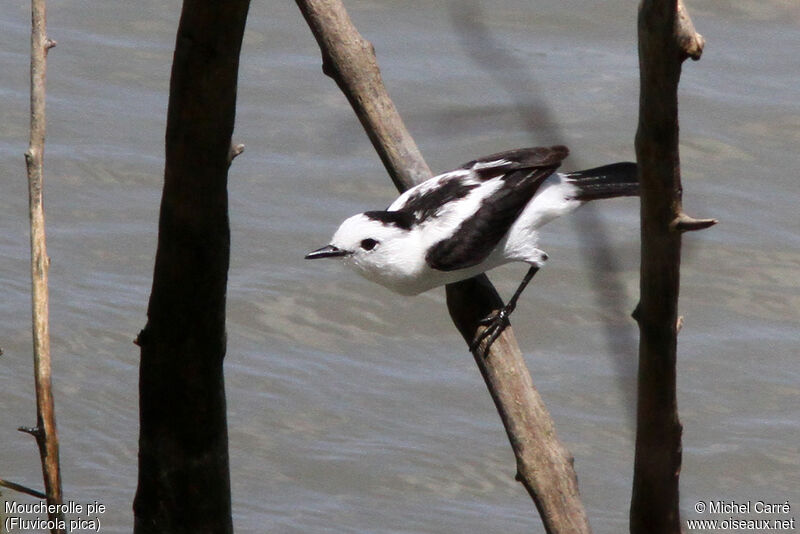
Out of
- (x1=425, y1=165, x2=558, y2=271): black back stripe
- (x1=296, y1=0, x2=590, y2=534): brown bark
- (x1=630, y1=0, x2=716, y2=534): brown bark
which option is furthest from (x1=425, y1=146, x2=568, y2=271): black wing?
(x1=630, y1=0, x2=716, y2=534): brown bark

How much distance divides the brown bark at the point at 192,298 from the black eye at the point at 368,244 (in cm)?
92

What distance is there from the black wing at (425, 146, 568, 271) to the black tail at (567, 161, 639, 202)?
167 mm

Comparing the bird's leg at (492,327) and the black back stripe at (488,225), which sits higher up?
the black back stripe at (488,225)

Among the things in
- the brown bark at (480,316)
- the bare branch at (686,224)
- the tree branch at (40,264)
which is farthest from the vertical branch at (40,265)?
the bare branch at (686,224)

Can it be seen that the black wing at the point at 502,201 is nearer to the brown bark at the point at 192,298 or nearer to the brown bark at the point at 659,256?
the brown bark at the point at 192,298

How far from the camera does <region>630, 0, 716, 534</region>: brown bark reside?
1419 millimetres

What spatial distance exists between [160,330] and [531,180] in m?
1.48

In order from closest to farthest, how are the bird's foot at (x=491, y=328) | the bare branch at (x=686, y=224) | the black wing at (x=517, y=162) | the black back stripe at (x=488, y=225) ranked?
the bare branch at (x=686, y=224) < the bird's foot at (x=491, y=328) < the black back stripe at (x=488, y=225) < the black wing at (x=517, y=162)

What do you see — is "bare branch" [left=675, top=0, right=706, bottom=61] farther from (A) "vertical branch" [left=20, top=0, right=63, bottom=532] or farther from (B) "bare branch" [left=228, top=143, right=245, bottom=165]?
(A) "vertical branch" [left=20, top=0, right=63, bottom=532]

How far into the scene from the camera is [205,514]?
104 inches

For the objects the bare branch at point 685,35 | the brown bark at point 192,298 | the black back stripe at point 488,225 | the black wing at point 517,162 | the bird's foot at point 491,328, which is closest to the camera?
the bare branch at point 685,35

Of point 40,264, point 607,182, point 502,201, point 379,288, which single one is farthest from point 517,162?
point 379,288

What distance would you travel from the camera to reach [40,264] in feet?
8.24

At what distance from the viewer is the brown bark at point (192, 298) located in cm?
212
